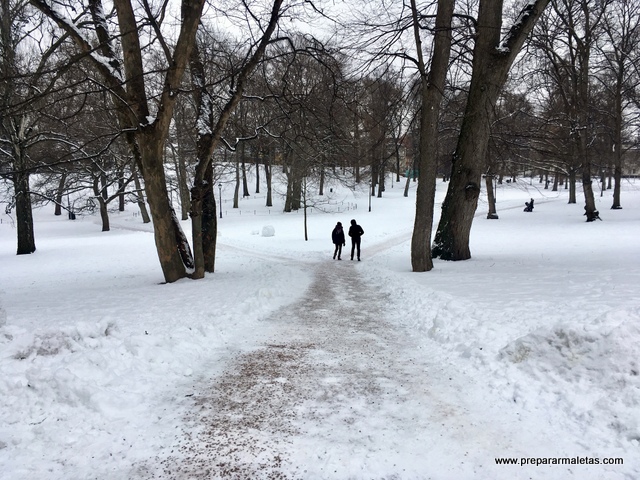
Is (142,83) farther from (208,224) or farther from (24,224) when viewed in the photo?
(24,224)

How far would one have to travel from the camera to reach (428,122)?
10.2m

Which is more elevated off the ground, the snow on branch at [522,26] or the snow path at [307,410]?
the snow on branch at [522,26]

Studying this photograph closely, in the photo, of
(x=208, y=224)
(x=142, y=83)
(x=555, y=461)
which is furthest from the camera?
(x=208, y=224)

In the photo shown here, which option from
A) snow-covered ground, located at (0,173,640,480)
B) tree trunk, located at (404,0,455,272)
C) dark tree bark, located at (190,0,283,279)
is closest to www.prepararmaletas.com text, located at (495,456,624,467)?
snow-covered ground, located at (0,173,640,480)

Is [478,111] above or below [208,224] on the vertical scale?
above

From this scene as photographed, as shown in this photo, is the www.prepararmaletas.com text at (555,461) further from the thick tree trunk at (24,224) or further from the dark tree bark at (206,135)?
the thick tree trunk at (24,224)

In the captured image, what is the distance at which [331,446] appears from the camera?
3.14 m

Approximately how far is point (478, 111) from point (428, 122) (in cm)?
149

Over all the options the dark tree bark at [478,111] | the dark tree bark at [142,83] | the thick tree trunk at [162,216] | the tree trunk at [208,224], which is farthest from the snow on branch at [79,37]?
the dark tree bark at [478,111]

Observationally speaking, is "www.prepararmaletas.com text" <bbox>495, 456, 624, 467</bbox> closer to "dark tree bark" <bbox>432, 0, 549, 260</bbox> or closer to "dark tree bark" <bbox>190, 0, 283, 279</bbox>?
"dark tree bark" <bbox>190, 0, 283, 279</bbox>

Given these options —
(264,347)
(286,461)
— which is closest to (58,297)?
(264,347)

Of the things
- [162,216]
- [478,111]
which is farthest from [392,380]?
[478,111]

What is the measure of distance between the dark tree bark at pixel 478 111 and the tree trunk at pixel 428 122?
3.11 feet

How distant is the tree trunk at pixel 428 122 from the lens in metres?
9.81
